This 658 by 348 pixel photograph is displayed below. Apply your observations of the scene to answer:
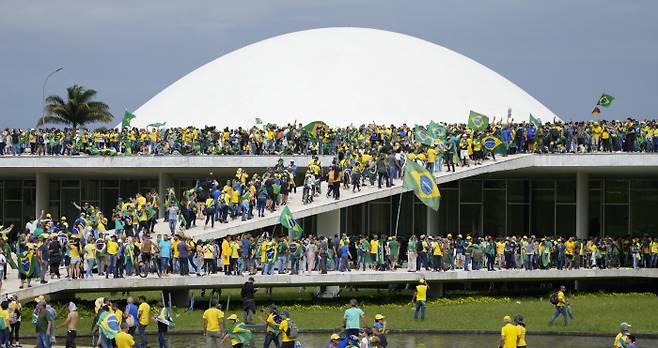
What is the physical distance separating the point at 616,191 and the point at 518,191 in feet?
12.1

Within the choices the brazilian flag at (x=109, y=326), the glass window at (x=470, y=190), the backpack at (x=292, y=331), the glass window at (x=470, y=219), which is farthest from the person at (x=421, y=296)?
the glass window at (x=470, y=190)

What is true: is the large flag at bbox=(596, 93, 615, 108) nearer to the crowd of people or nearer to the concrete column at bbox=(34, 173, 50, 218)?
the crowd of people

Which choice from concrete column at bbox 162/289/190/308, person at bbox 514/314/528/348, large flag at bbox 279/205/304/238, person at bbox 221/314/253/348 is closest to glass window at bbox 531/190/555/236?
large flag at bbox 279/205/304/238

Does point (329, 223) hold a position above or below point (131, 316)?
above

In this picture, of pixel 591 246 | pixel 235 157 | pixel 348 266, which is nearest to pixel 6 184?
pixel 235 157

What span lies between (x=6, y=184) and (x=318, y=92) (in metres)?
14.2

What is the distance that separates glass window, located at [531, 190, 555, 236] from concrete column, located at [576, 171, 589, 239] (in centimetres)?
363

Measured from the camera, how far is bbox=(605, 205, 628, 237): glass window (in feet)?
154

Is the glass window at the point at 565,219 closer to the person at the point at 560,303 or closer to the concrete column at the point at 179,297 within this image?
the person at the point at 560,303

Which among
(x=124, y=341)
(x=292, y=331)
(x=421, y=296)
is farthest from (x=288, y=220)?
(x=124, y=341)

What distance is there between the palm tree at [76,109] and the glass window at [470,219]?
102ft

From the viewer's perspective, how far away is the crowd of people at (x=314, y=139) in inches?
1586

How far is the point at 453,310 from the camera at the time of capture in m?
33.7

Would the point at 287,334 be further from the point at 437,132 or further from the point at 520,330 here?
the point at 437,132
